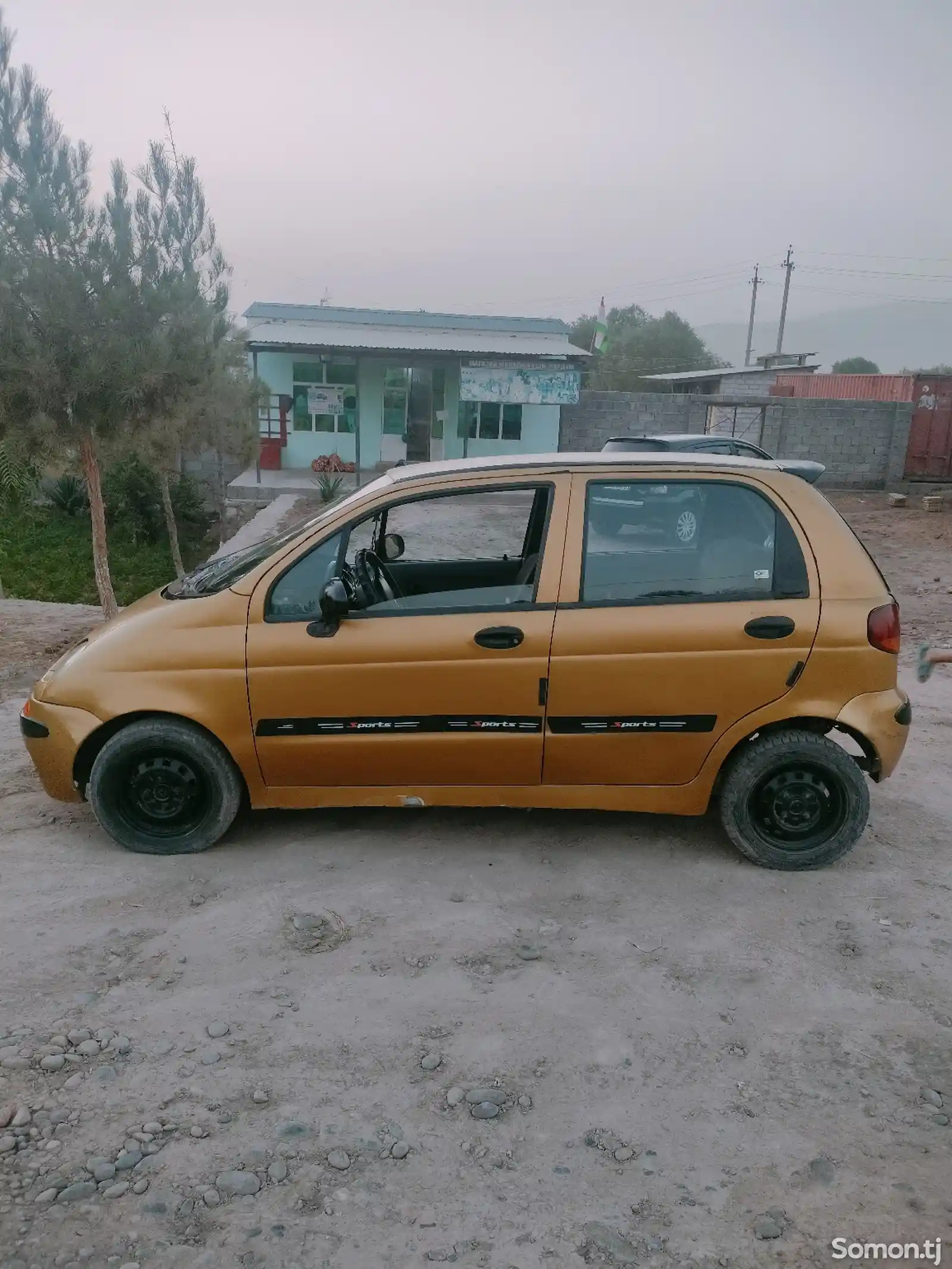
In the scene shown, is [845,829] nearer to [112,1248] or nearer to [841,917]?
[841,917]

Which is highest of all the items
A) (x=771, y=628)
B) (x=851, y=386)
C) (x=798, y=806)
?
(x=851, y=386)

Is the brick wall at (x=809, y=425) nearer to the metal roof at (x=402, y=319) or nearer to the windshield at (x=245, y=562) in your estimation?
the metal roof at (x=402, y=319)

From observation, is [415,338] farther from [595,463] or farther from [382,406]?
[595,463]

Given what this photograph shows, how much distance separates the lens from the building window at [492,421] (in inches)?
904

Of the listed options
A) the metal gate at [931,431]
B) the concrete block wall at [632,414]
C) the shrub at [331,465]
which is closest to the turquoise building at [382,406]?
the shrub at [331,465]

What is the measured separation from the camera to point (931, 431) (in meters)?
21.4

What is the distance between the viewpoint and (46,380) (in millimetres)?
8344

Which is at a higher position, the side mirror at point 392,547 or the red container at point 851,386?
the red container at point 851,386

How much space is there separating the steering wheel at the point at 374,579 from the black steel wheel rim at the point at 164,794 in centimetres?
108

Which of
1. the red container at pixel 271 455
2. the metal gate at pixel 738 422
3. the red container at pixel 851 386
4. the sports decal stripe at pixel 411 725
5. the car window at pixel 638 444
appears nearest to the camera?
the sports decal stripe at pixel 411 725

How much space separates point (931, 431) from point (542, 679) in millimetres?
20721

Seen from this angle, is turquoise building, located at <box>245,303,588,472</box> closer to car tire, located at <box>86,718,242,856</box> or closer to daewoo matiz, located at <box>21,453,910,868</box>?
daewoo matiz, located at <box>21,453,910,868</box>

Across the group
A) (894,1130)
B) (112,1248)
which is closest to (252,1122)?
(112,1248)

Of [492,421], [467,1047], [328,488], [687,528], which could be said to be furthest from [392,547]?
[492,421]
